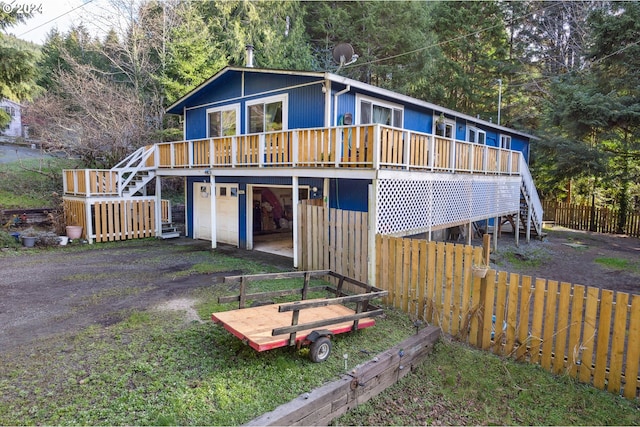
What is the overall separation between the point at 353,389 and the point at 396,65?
83.5ft

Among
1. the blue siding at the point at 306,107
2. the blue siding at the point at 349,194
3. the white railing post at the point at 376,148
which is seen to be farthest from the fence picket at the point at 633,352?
the blue siding at the point at 306,107

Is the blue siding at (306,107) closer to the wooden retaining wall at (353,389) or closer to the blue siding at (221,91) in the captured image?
the blue siding at (221,91)

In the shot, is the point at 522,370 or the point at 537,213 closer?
the point at 522,370

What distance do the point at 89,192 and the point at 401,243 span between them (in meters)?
10.7

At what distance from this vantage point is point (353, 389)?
13.6 feet

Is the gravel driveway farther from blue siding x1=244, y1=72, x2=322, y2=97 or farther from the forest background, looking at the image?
the forest background

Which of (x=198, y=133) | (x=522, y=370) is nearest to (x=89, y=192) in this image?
(x=198, y=133)

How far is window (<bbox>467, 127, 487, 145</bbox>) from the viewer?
Answer: 16844 millimetres

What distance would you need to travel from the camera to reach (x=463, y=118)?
15438 mm

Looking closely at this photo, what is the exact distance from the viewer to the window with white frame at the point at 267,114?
11742mm

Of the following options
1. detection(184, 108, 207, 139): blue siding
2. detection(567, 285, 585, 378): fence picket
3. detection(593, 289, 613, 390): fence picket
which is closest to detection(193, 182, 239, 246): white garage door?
detection(184, 108, 207, 139): blue siding

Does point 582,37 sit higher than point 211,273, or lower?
higher

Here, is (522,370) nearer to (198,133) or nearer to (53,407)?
(53,407)

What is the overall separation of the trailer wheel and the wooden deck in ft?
0.56
